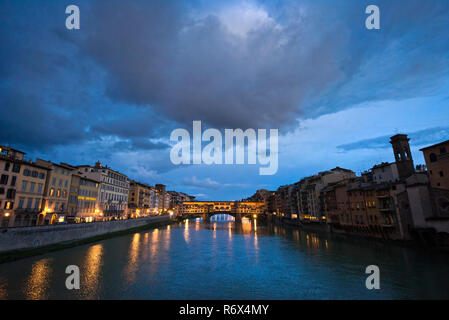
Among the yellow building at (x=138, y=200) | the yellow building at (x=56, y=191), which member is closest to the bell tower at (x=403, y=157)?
the yellow building at (x=56, y=191)

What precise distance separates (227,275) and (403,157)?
48.6 metres

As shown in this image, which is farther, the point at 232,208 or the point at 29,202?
the point at 232,208

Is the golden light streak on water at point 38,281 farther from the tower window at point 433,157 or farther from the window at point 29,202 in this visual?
the tower window at point 433,157

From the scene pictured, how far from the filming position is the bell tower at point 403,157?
48688 mm

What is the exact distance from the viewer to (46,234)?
1362 inches

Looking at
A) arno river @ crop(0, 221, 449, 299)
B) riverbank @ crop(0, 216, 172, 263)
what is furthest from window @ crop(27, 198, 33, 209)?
arno river @ crop(0, 221, 449, 299)

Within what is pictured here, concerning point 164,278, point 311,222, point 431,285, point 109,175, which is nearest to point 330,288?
point 431,285

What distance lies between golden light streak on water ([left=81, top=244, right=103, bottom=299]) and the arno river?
8 cm

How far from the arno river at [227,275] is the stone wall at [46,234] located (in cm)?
327

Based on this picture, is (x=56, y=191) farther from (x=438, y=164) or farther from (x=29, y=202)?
(x=438, y=164)

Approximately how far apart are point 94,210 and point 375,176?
8127cm

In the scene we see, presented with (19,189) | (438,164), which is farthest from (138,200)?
(438,164)

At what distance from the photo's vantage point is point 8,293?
18.3 m
